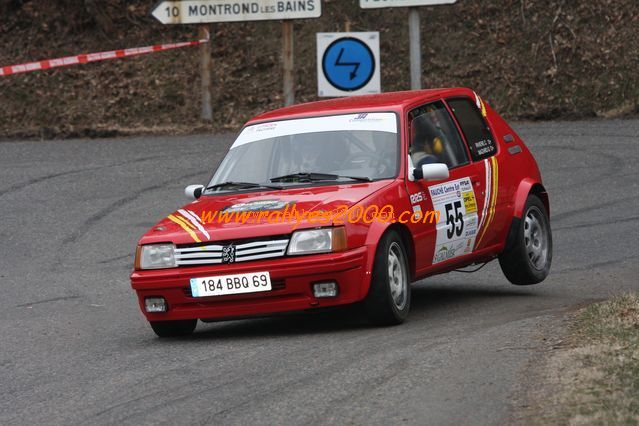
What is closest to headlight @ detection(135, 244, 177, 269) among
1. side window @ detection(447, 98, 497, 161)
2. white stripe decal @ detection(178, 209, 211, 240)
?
white stripe decal @ detection(178, 209, 211, 240)

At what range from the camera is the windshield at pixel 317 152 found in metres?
9.57

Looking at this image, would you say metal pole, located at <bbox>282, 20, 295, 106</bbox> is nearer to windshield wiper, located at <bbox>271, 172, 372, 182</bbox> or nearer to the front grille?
windshield wiper, located at <bbox>271, 172, 372, 182</bbox>

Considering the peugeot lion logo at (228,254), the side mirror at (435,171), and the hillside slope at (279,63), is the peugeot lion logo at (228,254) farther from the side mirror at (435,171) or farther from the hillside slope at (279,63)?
the hillside slope at (279,63)

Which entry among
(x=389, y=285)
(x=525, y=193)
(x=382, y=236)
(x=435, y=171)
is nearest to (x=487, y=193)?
(x=525, y=193)

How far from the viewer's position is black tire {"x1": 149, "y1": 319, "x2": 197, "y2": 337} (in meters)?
9.11

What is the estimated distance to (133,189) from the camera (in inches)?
697

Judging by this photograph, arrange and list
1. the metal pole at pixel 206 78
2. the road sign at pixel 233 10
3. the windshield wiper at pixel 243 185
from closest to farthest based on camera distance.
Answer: the windshield wiper at pixel 243 185, the road sign at pixel 233 10, the metal pole at pixel 206 78

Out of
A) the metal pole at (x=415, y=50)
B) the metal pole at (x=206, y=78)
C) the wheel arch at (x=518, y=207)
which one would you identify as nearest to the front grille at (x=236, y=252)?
the wheel arch at (x=518, y=207)

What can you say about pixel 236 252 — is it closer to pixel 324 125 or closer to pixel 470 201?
pixel 324 125

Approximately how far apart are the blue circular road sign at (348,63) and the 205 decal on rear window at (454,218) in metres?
5.79

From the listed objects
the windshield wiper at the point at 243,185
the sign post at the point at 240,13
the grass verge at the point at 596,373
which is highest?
the sign post at the point at 240,13

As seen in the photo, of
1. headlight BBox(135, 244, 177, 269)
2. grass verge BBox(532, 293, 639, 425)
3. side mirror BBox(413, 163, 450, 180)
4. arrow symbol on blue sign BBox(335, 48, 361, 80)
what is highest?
arrow symbol on blue sign BBox(335, 48, 361, 80)

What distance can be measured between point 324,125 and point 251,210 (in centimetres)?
137

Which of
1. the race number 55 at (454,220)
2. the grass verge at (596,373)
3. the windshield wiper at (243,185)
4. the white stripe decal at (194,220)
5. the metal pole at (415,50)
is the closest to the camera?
the grass verge at (596,373)
